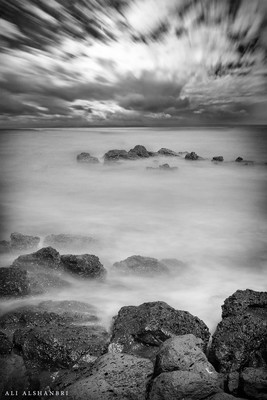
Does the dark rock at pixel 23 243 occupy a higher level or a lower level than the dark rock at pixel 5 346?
higher

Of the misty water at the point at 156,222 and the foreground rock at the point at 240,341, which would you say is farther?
the misty water at the point at 156,222

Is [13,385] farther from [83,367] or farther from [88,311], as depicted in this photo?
[88,311]

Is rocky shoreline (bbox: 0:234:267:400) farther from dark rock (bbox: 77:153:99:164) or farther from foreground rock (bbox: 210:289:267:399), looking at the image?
dark rock (bbox: 77:153:99:164)

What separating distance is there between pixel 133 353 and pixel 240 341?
110 centimetres

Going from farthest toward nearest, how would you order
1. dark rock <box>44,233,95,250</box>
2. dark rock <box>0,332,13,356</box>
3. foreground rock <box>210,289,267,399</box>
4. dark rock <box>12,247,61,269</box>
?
1. dark rock <box>44,233,95,250</box>
2. dark rock <box>12,247,61,269</box>
3. dark rock <box>0,332,13,356</box>
4. foreground rock <box>210,289,267,399</box>

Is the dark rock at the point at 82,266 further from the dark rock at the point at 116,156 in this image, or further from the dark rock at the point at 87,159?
the dark rock at the point at 87,159

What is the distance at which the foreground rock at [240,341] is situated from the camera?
2.62 m

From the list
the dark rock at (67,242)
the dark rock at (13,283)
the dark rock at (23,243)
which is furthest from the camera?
the dark rock at (67,242)

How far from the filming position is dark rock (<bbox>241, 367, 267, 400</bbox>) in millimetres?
2100

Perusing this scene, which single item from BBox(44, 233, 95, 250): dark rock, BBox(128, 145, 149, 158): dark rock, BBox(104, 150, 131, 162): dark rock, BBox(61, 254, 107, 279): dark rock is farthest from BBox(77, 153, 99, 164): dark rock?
BBox(61, 254, 107, 279): dark rock

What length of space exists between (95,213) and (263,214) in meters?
5.44

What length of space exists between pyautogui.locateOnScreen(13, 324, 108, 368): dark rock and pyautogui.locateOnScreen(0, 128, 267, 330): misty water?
38.1 inches

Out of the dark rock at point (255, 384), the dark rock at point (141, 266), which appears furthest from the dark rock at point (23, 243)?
the dark rock at point (255, 384)

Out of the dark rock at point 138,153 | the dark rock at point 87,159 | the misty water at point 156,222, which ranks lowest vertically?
the misty water at point 156,222
